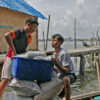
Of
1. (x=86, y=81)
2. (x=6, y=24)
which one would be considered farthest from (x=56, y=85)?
(x=6, y=24)

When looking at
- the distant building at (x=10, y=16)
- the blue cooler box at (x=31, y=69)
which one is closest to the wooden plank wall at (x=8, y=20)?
the distant building at (x=10, y=16)

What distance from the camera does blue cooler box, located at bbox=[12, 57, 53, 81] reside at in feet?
12.1

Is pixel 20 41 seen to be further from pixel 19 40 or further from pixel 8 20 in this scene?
pixel 8 20

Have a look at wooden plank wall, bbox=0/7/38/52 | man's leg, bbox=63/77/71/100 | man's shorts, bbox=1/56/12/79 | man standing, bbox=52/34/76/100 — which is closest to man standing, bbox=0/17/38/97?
man's shorts, bbox=1/56/12/79

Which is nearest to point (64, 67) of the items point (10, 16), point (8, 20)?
point (8, 20)

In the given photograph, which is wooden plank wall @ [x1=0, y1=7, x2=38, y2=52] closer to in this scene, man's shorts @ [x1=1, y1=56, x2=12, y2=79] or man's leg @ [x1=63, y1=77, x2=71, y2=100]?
man's shorts @ [x1=1, y1=56, x2=12, y2=79]

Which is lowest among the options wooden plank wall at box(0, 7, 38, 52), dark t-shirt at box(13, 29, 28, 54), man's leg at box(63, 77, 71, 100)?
man's leg at box(63, 77, 71, 100)

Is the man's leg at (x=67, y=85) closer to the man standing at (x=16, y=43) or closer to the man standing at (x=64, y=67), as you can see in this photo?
the man standing at (x=64, y=67)

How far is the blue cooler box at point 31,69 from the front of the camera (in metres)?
3.68

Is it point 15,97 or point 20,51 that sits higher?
→ point 20,51

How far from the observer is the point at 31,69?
12.3ft

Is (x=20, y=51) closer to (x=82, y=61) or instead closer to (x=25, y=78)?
(x=25, y=78)

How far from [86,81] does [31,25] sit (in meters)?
10.2

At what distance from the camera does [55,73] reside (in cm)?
424
